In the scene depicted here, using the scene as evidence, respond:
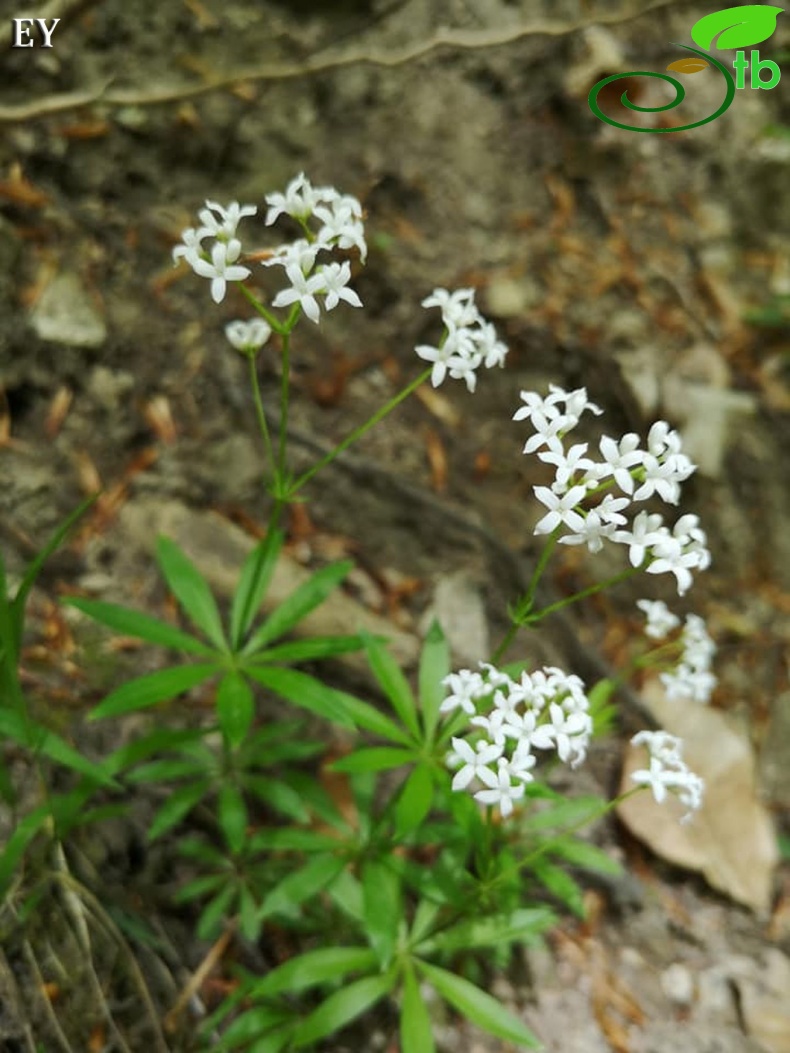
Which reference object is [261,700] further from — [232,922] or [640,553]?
[640,553]

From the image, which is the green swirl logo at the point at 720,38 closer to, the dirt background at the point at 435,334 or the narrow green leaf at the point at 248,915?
the dirt background at the point at 435,334

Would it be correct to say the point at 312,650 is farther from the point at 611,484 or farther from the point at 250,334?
the point at 611,484

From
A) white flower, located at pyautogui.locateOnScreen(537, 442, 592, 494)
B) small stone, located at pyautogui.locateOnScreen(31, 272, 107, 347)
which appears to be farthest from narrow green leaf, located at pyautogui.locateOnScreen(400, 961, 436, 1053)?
small stone, located at pyautogui.locateOnScreen(31, 272, 107, 347)

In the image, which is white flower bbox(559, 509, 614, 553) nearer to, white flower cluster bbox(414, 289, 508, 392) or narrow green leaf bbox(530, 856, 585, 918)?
white flower cluster bbox(414, 289, 508, 392)

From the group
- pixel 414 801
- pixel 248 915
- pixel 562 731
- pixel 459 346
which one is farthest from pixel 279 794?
pixel 459 346

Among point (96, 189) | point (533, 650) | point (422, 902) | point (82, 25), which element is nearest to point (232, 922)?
point (422, 902)
